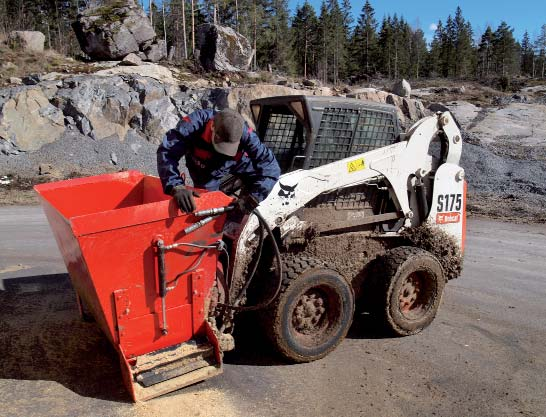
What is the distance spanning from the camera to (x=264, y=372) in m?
3.88

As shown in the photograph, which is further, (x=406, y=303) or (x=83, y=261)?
(x=406, y=303)

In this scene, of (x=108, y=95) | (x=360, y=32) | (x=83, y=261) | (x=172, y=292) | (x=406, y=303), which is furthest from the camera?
(x=360, y=32)

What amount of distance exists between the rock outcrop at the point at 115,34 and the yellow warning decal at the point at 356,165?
85.4ft

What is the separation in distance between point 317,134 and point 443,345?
2.19 m

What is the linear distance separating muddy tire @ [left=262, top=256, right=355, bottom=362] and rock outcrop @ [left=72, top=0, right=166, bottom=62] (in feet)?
87.1

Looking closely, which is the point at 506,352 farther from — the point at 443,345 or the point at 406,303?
the point at 406,303

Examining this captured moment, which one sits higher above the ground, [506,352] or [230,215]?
[230,215]

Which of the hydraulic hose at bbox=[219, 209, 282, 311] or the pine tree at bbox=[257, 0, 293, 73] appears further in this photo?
the pine tree at bbox=[257, 0, 293, 73]

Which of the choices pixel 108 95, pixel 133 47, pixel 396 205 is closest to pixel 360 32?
pixel 133 47

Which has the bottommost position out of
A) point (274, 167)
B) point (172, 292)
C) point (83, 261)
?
point (172, 292)

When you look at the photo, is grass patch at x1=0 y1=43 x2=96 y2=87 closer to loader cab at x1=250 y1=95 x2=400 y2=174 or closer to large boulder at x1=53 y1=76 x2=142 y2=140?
large boulder at x1=53 y1=76 x2=142 y2=140

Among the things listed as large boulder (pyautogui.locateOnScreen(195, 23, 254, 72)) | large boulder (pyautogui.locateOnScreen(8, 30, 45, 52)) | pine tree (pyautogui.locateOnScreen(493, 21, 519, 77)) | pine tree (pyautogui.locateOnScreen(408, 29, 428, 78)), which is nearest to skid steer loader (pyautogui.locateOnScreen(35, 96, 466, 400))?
large boulder (pyautogui.locateOnScreen(195, 23, 254, 72))

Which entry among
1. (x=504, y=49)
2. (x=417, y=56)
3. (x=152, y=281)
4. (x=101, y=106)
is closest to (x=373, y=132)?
(x=152, y=281)

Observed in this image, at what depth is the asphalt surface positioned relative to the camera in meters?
3.43
